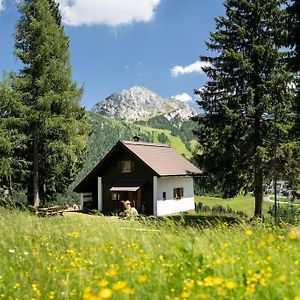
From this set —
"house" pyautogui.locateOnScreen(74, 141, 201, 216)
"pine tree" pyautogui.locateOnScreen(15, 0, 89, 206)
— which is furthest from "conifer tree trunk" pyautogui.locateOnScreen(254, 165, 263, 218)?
"pine tree" pyautogui.locateOnScreen(15, 0, 89, 206)

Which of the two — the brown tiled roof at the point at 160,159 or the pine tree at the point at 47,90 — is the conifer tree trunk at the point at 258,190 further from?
the pine tree at the point at 47,90

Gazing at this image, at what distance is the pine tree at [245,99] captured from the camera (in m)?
21.6

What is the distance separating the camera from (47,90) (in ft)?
91.9

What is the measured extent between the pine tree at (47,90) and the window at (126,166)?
20.2ft

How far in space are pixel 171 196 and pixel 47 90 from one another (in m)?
13.6

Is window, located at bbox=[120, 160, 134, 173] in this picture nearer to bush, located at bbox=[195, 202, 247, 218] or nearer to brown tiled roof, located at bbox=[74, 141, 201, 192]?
brown tiled roof, located at bbox=[74, 141, 201, 192]

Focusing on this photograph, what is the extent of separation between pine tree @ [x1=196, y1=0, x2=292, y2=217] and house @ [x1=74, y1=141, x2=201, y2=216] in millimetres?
9194

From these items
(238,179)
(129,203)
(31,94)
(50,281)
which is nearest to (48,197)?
(129,203)

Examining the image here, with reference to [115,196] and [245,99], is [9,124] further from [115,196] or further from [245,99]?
[245,99]

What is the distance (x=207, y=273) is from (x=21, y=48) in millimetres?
27808

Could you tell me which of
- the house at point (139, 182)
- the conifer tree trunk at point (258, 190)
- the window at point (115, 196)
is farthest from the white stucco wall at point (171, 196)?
the conifer tree trunk at point (258, 190)

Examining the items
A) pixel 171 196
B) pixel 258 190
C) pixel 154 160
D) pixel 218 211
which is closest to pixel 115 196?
pixel 154 160

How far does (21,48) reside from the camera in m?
28.8

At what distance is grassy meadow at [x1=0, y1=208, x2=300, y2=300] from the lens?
3.48m
